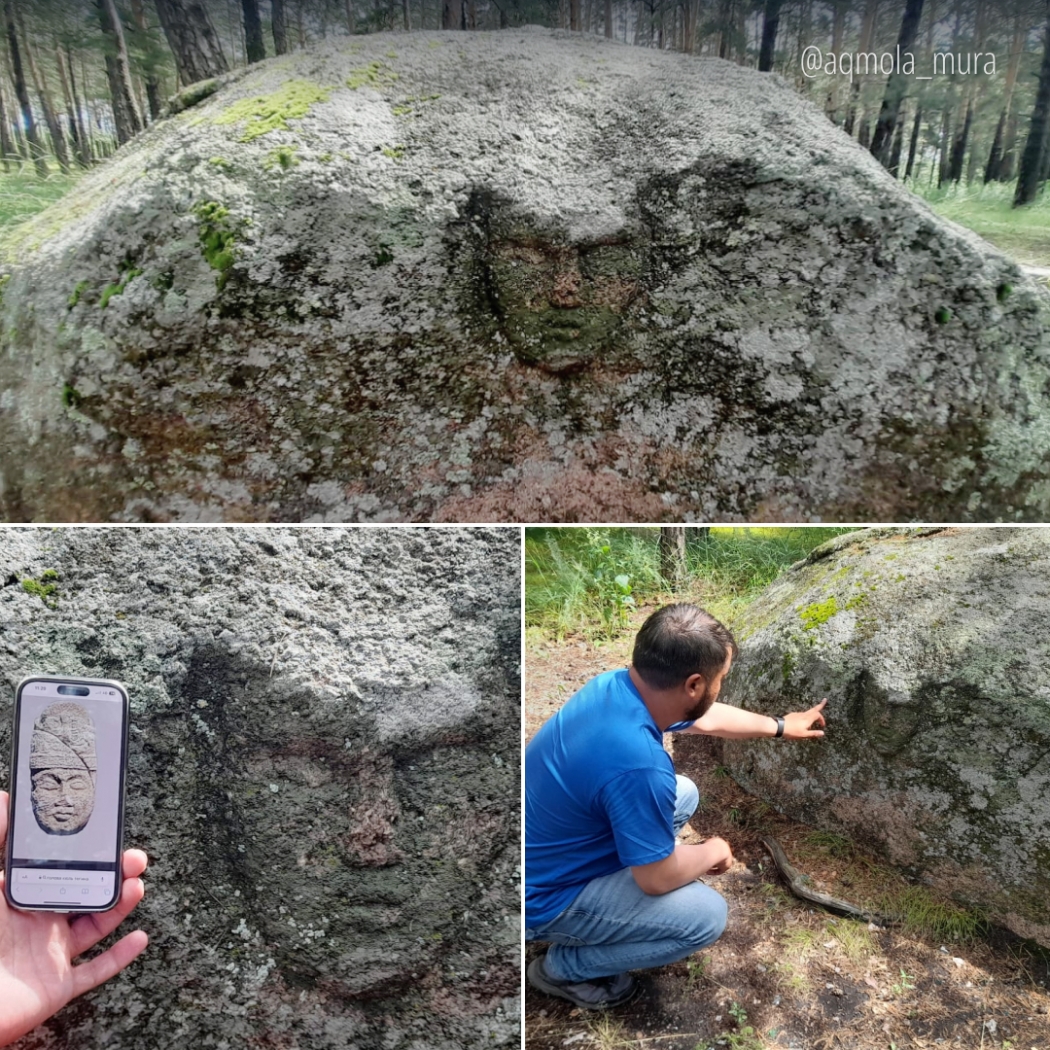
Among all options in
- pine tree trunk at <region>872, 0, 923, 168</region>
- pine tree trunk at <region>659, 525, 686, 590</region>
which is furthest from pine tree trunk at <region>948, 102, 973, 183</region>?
pine tree trunk at <region>659, 525, 686, 590</region>

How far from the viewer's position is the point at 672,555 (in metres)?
2.06

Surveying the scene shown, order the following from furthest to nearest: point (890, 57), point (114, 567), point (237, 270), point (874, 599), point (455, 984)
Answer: point (890, 57) < point (237, 270) < point (874, 599) < point (455, 984) < point (114, 567)

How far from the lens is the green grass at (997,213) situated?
616 centimetres

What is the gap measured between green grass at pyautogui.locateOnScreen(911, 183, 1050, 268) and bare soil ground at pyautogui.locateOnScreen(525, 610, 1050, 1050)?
5.87 metres

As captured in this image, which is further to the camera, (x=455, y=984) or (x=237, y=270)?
(x=237, y=270)

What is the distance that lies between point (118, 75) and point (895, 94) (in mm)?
5089

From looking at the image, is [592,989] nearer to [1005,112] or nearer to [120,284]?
[120,284]

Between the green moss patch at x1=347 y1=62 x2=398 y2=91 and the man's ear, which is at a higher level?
the green moss patch at x1=347 y1=62 x2=398 y2=91

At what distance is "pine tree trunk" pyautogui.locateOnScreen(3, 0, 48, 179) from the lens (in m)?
4.81

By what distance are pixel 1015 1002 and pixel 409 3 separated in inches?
189

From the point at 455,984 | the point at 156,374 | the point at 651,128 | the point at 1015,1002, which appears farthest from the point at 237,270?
the point at 1015,1002

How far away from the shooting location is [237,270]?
224cm

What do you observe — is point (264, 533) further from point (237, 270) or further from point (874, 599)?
point (874, 599)

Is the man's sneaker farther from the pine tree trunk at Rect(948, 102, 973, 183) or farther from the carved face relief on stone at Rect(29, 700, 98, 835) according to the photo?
the pine tree trunk at Rect(948, 102, 973, 183)
